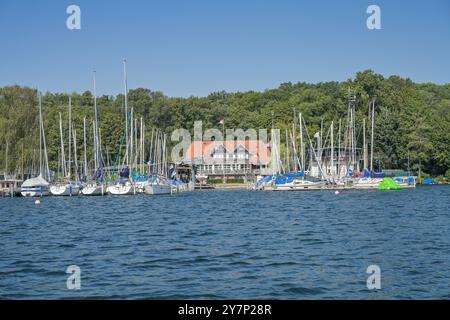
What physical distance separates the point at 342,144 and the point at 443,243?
265 feet

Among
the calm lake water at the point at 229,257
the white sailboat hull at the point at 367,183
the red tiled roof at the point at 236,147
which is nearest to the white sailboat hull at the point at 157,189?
the white sailboat hull at the point at 367,183

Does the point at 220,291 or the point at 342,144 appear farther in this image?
the point at 342,144

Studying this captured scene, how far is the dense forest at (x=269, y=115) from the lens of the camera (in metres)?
92.5

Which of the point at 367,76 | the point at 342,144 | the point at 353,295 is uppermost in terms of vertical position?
the point at 367,76

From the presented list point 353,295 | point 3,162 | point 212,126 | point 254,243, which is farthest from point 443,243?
point 212,126

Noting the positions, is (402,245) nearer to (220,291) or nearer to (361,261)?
(361,261)

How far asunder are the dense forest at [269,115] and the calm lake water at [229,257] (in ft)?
197

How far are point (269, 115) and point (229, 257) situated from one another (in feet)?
332

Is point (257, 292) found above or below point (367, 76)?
below

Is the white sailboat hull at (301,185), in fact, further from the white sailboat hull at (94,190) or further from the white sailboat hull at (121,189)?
the white sailboat hull at (94,190)

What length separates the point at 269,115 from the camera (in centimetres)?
12162

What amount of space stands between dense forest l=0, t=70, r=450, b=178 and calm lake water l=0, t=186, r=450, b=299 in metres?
60.0

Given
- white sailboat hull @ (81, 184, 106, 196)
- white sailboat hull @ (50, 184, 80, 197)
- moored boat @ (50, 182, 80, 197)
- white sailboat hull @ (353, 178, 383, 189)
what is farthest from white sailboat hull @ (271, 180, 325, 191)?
white sailboat hull @ (50, 184, 80, 197)

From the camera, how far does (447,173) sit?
351ft
